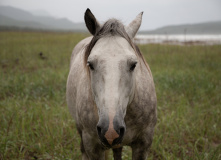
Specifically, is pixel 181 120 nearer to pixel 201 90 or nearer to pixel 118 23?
pixel 201 90

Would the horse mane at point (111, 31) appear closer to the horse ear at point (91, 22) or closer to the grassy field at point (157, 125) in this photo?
the horse ear at point (91, 22)

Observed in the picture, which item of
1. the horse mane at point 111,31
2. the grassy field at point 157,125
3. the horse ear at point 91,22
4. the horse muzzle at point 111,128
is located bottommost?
the grassy field at point 157,125

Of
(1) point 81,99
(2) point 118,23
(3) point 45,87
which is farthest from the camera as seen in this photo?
(3) point 45,87

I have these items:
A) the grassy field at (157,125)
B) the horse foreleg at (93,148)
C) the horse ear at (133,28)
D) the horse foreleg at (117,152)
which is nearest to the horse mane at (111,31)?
the horse ear at (133,28)

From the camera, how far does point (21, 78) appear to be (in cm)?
518

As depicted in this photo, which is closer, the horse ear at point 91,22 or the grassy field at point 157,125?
the horse ear at point 91,22

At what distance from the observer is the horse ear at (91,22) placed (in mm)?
1440

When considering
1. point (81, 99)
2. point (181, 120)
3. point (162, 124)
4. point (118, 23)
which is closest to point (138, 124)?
point (81, 99)

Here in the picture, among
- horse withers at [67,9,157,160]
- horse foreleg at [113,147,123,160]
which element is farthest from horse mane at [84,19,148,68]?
horse foreleg at [113,147,123,160]

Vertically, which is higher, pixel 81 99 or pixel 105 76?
pixel 105 76

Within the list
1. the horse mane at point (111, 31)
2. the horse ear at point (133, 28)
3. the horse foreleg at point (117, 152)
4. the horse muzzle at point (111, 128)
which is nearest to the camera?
the horse muzzle at point (111, 128)

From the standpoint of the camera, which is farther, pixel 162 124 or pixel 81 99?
pixel 162 124

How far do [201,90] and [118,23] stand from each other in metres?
3.81

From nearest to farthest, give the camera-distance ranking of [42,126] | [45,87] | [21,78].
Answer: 1. [42,126]
2. [45,87]
3. [21,78]
